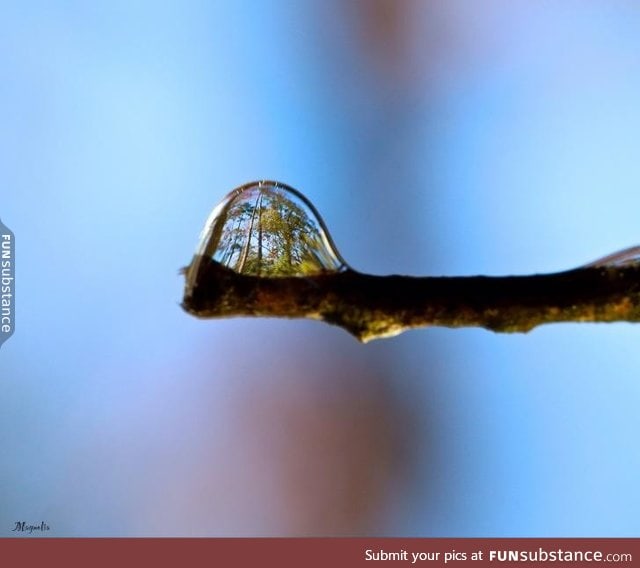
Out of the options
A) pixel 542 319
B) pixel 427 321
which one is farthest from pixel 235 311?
pixel 542 319

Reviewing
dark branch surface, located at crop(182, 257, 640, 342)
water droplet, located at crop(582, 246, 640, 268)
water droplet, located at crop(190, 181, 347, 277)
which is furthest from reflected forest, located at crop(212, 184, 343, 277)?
water droplet, located at crop(582, 246, 640, 268)

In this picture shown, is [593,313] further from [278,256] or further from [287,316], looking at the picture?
[278,256]

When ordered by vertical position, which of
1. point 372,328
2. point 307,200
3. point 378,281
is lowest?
point 372,328

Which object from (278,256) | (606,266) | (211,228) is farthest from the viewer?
(278,256)

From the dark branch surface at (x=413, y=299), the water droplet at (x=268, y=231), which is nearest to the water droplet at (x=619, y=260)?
the dark branch surface at (x=413, y=299)

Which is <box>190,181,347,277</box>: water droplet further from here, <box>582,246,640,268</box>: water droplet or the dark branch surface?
<box>582,246,640,268</box>: water droplet
